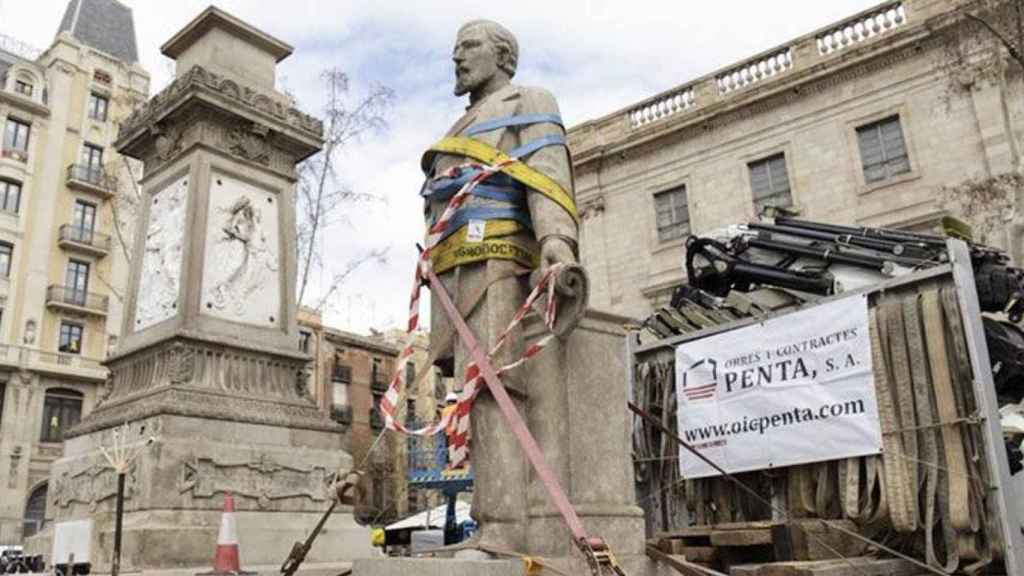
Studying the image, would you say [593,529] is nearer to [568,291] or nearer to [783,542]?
[568,291]

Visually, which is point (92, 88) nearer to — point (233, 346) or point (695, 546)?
point (233, 346)

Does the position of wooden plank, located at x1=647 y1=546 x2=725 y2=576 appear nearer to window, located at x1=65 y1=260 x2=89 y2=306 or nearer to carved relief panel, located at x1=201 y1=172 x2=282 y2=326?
carved relief panel, located at x1=201 y1=172 x2=282 y2=326

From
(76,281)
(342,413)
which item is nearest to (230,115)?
(76,281)

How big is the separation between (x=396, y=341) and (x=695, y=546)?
50.6 meters

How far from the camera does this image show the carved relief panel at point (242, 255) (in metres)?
7.12

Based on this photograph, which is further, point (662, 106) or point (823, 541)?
point (662, 106)

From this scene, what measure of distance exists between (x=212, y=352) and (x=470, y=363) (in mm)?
4120

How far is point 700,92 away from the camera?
21.4 metres

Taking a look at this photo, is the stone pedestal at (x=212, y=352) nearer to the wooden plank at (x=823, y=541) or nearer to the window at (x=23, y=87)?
the wooden plank at (x=823, y=541)

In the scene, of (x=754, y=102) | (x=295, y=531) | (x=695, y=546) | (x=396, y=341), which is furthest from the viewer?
(x=396, y=341)

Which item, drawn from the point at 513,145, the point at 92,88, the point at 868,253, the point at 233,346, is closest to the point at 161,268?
the point at 233,346

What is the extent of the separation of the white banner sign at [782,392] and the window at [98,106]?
40.0m

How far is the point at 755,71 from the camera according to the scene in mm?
20703

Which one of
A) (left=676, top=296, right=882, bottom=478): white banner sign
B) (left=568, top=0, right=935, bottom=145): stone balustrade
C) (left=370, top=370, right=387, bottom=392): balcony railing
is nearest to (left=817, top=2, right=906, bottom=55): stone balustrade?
(left=568, top=0, right=935, bottom=145): stone balustrade
